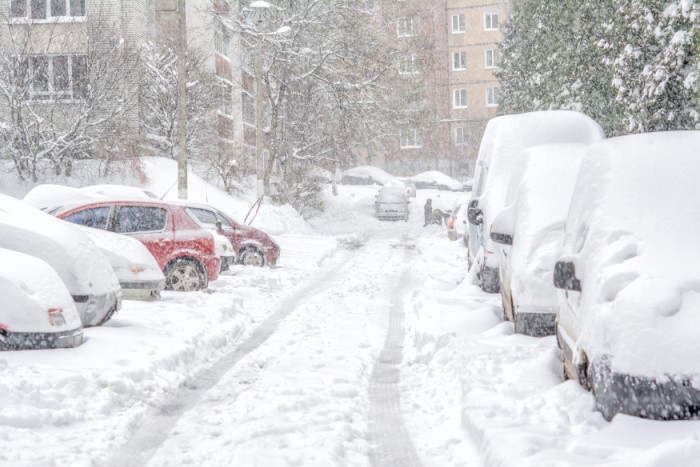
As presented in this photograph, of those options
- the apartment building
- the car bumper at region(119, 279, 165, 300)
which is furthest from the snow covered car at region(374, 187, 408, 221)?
the car bumper at region(119, 279, 165, 300)

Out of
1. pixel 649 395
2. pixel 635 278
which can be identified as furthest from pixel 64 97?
pixel 649 395

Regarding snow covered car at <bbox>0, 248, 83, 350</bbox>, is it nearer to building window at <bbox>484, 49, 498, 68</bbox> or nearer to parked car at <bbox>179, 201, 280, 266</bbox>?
parked car at <bbox>179, 201, 280, 266</bbox>

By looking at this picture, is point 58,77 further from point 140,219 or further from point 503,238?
point 503,238

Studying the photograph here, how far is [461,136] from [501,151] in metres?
64.9

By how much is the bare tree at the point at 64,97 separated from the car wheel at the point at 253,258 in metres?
13.1

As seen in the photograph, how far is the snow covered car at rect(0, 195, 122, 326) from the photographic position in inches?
424

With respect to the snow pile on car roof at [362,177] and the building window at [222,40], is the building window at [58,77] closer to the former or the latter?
the building window at [222,40]

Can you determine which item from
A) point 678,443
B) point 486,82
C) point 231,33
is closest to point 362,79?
point 231,33

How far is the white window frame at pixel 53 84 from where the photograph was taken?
34000 mm

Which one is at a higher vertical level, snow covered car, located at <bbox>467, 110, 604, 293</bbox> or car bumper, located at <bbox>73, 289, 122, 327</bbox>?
snow covered car, located at <bbox>467, 110, 604, 293</bbox>

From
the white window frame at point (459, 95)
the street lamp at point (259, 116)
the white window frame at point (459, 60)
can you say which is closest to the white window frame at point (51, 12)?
the street lamp at point (259, 116)

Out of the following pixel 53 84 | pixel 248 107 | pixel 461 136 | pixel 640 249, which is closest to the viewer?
pixel 640 249

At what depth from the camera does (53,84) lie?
35.8 meters

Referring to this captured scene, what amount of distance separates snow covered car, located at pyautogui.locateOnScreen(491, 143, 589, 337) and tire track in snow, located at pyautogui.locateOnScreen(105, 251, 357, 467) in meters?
2.95
